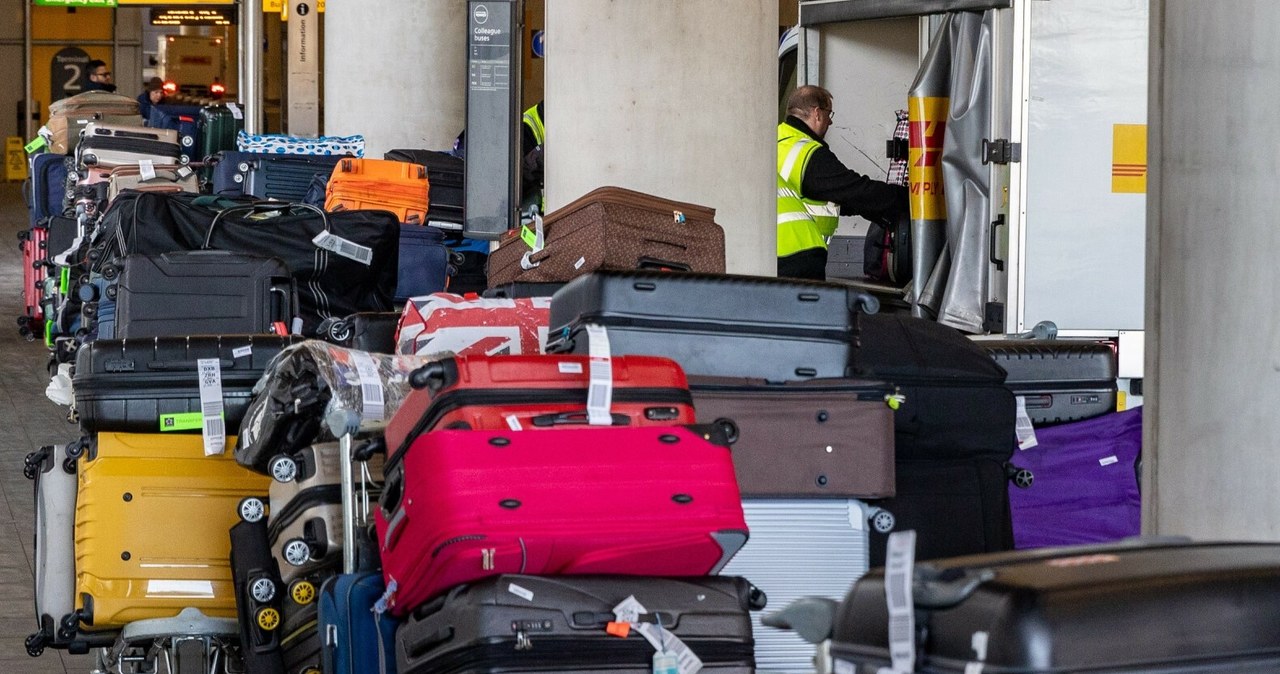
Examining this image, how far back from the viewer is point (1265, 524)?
3.33m

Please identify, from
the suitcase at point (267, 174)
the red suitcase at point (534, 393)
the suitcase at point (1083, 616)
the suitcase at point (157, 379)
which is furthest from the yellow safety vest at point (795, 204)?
the suitcase at point (1083, 616)

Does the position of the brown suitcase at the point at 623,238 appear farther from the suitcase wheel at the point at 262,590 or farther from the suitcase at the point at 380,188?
the suitcase at the point at 380,188

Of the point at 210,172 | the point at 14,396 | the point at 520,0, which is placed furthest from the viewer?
the point at 210,172

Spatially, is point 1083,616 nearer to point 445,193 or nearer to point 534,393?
point 534,393

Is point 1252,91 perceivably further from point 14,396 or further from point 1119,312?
point 14,396

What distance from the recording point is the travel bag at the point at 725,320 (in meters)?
3.68

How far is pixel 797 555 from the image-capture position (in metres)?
3.69

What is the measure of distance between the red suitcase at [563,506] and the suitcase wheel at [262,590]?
2.99 ft

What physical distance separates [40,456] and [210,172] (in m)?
7.40

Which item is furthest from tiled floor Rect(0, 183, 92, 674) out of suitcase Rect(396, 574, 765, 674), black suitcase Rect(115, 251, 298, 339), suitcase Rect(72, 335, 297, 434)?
suitcase Rect(396, 574, 765, 674)

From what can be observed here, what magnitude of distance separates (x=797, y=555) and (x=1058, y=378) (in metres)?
1.28

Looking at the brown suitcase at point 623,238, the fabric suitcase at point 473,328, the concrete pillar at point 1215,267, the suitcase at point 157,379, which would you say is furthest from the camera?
the brown suitcase at point 623,238

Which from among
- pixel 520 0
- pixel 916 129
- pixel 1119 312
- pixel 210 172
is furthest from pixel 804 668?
pixel 210 172

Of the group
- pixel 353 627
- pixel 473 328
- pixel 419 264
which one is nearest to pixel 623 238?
pixel 473 328
